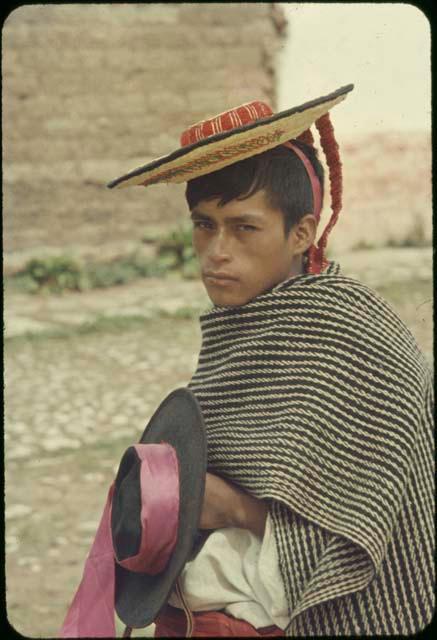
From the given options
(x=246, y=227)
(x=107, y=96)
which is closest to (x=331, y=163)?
(x=246, y=227)

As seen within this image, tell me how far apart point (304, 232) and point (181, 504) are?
69cm

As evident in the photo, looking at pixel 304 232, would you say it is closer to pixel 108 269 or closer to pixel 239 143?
pixel 239 143

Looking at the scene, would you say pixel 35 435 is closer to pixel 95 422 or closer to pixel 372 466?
pixel 95 422

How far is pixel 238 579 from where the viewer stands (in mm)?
2002

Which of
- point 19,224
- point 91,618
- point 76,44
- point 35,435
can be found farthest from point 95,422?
point 76,44

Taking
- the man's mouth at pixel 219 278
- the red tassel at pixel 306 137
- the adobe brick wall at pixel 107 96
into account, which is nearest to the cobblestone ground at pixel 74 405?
the adobe brick wall at pixel 107 96

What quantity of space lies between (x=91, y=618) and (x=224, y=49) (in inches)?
369

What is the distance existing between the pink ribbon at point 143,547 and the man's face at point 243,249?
0.40 meters

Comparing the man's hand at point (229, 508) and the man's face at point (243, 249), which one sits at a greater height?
the man's face at point (243, 249)

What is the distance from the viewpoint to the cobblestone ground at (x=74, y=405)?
410cm

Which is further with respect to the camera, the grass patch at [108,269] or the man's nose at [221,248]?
the grass patch at [108,269]

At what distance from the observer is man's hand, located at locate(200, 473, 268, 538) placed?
1982 mm

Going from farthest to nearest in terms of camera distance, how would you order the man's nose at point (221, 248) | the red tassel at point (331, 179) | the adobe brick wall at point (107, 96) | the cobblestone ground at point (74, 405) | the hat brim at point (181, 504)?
1. the adobe brick wall at point (107, 96)
2. the cobblestone ground at point (74, 405)
3. the red tassel at point (331, 179)
4. the man's nose at point (221, 248)
5. the hat brim at point (181, 504)

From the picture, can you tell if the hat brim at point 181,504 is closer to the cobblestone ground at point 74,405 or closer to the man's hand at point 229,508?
the man's hand at point 229,508
